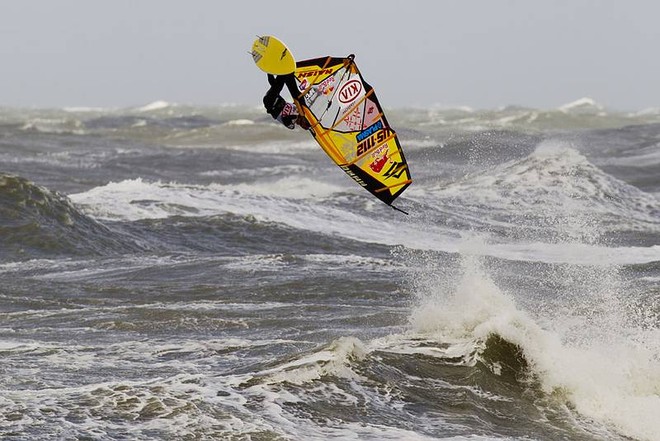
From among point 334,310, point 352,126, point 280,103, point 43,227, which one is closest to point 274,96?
point 280,103

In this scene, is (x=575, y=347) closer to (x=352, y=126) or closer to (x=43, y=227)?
(x=352, y=126)

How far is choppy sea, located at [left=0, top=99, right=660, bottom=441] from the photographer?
839 centimetres

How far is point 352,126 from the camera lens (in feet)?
34.6

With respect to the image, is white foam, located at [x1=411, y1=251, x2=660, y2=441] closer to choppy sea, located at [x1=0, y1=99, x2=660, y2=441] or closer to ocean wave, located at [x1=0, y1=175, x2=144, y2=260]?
choppy sea, located at [x1=0, y1=99, x2=660, y2=441]

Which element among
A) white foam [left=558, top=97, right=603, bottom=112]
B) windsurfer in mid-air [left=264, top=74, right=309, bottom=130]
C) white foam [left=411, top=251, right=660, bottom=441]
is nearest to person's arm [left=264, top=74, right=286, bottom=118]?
windsurfer in mid-air [left=264, top=74, right=309, bottom=130]

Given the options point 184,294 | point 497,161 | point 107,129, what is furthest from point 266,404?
point 107,129

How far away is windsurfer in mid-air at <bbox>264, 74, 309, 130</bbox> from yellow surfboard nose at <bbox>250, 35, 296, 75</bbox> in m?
0.10

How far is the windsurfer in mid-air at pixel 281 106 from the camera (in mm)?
9945

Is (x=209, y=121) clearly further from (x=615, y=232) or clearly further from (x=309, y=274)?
(x=309, y=274)

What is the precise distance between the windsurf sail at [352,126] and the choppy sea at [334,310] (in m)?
1.37

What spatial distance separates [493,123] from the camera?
6425 cm

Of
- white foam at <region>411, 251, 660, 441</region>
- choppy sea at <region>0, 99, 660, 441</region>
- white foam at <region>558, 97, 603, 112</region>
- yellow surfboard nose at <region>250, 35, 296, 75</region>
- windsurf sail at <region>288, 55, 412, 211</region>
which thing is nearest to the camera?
choppy sea at <region>0, 99, 660, 441</region>

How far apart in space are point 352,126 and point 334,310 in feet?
9.02

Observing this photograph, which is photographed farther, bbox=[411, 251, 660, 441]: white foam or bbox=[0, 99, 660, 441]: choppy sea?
bbox=[411, 251, 660, 441]: white foam
